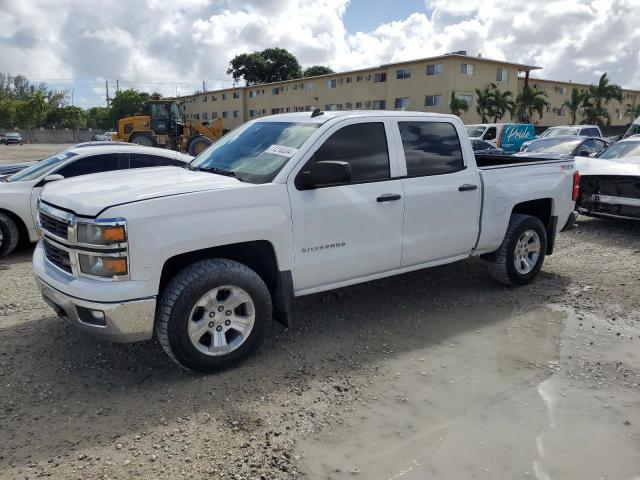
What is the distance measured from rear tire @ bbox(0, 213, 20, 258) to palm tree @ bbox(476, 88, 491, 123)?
3782 centimetres

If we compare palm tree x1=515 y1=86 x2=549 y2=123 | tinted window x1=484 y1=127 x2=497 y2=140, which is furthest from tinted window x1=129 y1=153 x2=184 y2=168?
palm tree x1=515 y1=86 x2=549 y2=123

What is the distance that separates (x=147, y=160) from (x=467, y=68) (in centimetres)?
3671

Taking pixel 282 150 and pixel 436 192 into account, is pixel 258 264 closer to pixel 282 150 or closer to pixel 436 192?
pixel 282 150

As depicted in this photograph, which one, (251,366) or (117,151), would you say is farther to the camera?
(117,151)

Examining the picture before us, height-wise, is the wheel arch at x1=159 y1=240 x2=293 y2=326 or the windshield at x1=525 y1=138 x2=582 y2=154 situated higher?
the windshield at x1=525 y1=138 x2=582 y2=154

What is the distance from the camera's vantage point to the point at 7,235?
6.94 meters

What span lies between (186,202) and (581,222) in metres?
8.66

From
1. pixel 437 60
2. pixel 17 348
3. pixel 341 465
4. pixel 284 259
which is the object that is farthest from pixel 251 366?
pixel 437 60

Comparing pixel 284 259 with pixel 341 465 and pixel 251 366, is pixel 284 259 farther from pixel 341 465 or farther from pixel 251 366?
pixel 341 465

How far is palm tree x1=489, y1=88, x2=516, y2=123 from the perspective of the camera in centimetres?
3962

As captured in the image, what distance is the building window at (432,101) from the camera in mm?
39688

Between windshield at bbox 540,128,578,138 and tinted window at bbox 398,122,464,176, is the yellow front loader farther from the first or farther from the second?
tinted window at bbox 398,122,464,176

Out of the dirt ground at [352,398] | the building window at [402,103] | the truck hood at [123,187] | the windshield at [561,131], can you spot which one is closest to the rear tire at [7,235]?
the dirt ground at [352,398]

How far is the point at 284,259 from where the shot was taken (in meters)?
3.93
